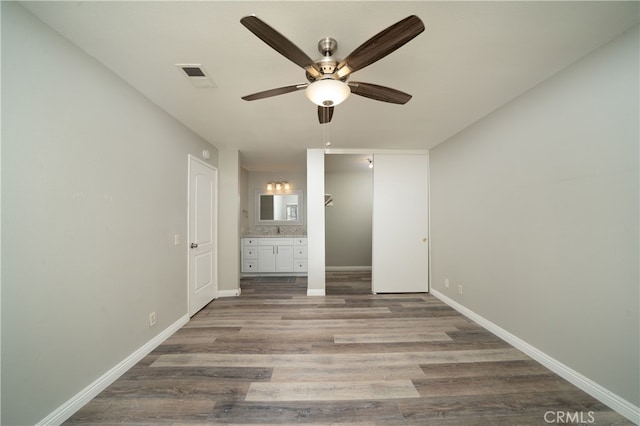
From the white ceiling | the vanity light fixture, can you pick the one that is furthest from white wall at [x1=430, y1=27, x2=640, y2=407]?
the vanity light fixture

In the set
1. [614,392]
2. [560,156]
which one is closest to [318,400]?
[614,392]

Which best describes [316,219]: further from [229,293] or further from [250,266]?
[250,266]

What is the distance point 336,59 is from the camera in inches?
52.6

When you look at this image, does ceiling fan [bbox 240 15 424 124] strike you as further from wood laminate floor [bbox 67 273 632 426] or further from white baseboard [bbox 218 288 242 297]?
white baseboard [bbox 218 288 242 297]

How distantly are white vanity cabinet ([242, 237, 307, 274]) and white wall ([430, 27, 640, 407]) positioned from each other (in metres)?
3.30

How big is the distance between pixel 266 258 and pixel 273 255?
0.17m

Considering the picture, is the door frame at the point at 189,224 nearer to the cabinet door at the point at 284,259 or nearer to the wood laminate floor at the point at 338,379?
the wood laminate floor at the point at 338,379

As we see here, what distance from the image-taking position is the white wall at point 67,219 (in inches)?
46.3

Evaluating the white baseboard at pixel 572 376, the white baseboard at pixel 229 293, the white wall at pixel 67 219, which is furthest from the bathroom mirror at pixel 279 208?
the white baseboard at pixel 572 376

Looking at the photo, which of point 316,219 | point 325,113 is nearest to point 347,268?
Result: point 316,219

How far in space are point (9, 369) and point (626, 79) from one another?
397 cm

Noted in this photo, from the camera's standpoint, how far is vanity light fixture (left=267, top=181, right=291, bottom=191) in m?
5.46

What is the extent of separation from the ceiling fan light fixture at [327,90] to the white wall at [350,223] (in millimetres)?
4183

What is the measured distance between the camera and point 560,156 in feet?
5.82
